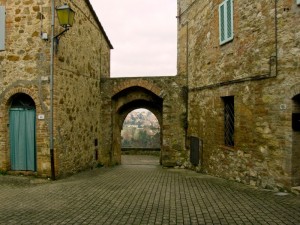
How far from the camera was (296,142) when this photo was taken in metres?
6.47

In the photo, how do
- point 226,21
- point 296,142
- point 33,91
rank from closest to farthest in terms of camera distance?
1. point 296,142
2. point 33,91
3. point 226,21

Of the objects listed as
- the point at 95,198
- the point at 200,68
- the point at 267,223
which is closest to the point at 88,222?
the point at 95,198

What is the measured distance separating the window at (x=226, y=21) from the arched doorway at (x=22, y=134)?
596 centimetres

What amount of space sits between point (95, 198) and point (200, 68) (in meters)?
6.16

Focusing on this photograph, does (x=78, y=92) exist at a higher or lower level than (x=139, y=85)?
lower

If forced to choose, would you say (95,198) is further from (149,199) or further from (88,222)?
(88,222)

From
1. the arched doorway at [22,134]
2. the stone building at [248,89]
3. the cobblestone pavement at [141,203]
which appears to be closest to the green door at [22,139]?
the arched doorway at [22,134]

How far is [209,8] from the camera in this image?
32.1 feet

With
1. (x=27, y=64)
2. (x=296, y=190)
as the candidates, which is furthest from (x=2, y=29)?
(x=296, y=190)

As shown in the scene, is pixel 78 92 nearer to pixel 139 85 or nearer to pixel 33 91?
pixel 33 91

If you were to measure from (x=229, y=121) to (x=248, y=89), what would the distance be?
1499 mm

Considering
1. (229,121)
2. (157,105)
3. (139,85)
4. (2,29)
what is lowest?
(229,121)

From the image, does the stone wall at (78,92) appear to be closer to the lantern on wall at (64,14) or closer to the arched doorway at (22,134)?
the arched doorway at (22,134)

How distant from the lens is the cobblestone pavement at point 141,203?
16.0 ft
